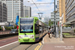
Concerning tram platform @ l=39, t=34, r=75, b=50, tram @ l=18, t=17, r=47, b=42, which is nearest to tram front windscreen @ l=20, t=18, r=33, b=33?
Result: tram @ l=18, t=17, r=47, b=42

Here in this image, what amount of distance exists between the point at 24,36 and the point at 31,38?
0.83 meters

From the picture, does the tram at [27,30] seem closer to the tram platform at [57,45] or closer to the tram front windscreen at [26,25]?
the tram front windscreen at [26,25]

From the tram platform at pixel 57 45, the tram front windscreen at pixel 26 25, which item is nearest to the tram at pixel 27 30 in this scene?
the tram front windscreen at pixel 26 25

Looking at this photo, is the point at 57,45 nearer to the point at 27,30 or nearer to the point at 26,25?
the point at 27,30

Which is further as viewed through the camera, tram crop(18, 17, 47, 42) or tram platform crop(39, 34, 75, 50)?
tram crop(18, 17, 47, 42)

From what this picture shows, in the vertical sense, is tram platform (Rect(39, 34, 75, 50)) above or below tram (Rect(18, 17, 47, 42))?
below

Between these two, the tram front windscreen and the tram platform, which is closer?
the tram platform

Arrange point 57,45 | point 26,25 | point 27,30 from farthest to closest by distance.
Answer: point 26,25 < point 27,30 < point 57,45

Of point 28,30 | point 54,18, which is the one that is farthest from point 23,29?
point 54,18

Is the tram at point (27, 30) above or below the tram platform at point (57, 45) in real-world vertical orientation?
above

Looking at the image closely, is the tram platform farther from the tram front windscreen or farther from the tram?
the tram front windscreen

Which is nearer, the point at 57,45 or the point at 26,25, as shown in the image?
the point at 57,45

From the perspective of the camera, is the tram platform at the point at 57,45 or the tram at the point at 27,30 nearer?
the tram platform at the point at 57,45

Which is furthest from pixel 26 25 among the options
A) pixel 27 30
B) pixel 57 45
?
pixel 57 45
